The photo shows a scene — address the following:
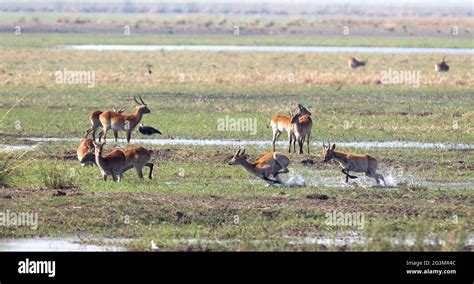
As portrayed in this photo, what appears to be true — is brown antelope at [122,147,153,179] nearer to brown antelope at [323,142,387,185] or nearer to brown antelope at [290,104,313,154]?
brown antelope at [323,142,387,185]

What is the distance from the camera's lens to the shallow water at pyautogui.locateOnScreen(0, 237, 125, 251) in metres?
12.2

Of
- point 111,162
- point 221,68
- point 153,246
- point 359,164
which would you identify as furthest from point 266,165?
point 221,68

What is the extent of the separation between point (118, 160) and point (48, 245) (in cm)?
384

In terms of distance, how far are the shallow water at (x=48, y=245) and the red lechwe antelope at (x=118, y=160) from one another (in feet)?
11.0

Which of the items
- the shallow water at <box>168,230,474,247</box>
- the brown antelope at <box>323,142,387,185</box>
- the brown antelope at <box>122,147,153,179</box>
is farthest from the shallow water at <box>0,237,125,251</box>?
the brown antelope at <box>323,142,387,185</box>

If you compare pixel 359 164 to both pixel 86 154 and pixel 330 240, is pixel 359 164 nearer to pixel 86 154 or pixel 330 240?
pixel 330 240

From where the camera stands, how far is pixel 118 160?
16.2 m

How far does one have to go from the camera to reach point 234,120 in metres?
25.4

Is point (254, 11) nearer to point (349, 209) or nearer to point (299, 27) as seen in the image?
point (299, 27)

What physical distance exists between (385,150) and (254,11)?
5653 inches

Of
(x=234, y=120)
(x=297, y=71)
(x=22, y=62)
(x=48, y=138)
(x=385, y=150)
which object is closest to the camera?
(x=385, y=150)

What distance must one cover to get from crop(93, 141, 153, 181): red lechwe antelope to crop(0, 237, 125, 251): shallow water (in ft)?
A: 11.0

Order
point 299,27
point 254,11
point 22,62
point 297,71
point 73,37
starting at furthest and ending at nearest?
point 254,11, point 299,27, point 73,37, point 22,62, point 297,71
